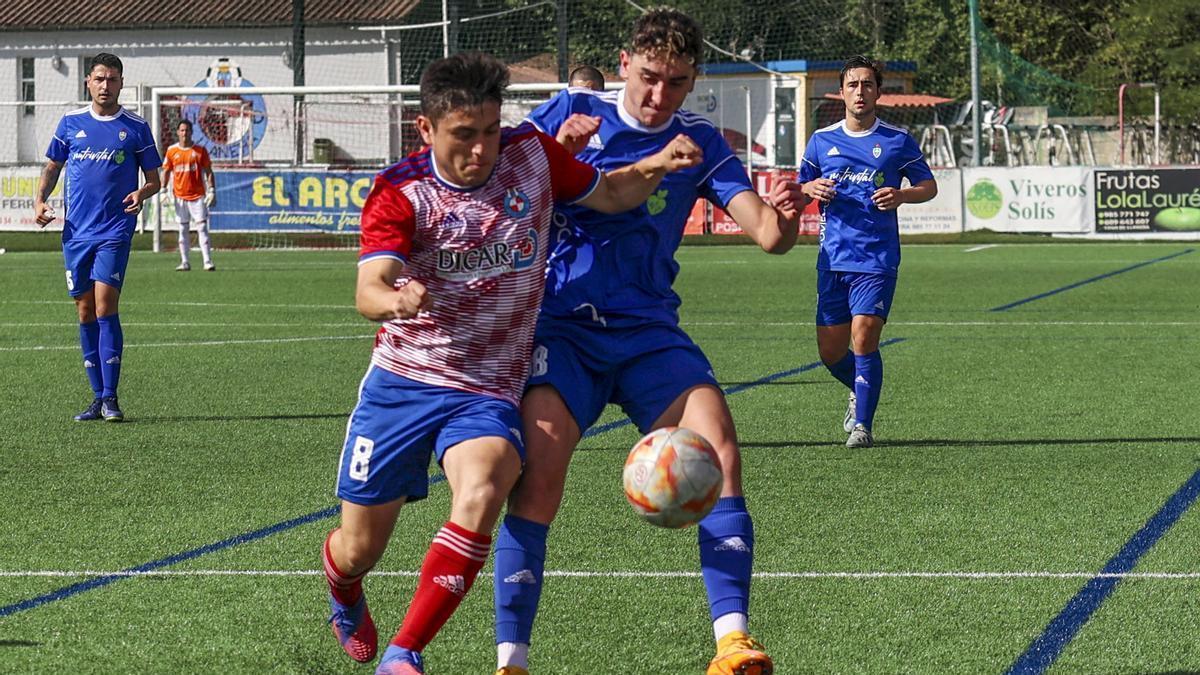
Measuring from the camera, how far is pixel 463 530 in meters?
4.62

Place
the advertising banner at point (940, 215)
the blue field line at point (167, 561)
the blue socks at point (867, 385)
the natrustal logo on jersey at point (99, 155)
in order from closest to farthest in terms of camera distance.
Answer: the blue field line at point (167, 561), the blue socks at point (867, 385), the natrustal logo on jersey at point (99, 155), the advertising banner at point (940, 215)

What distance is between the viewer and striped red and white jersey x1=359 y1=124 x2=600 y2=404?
4.72 meters

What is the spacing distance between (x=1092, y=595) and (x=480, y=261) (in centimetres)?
246

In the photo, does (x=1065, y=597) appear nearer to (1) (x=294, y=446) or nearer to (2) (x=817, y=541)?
(2) (x=817, y=541)

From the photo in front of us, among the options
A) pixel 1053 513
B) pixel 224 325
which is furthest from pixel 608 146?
pixel 224 325

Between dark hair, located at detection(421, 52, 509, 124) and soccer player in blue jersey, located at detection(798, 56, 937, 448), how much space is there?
519 cm

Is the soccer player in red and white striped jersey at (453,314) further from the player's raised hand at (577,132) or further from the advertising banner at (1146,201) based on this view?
the advertising banner at (1146,201)

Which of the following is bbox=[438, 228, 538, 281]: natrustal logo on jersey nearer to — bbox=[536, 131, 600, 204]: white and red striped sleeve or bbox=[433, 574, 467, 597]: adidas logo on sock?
bbox=[536, 131, 600, 204]: white and red striped sleeve

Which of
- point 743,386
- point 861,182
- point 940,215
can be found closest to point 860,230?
point 861,182

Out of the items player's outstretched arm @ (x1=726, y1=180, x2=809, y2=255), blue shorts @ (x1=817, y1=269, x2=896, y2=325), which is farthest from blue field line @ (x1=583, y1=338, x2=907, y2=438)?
player's outstretched arm @ (x1=726, y1=180, x2=809, y2=255)

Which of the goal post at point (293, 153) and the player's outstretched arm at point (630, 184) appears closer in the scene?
the player's outstretched arm at point (630, 184)

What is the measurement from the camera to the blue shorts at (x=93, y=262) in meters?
11.1

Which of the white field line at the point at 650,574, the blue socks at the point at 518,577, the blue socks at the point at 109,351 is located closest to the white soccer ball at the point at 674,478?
the blue socks at the point at 518,577

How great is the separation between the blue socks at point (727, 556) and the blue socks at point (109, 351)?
6705mm
